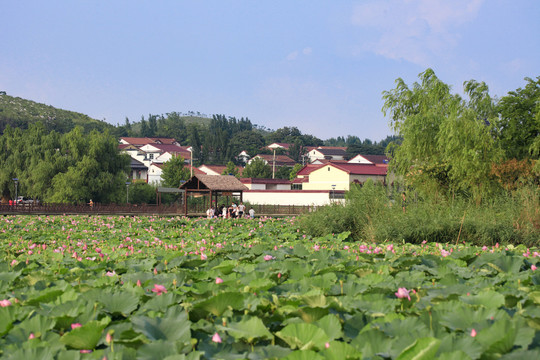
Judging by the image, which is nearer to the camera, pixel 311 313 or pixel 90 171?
pixel 311 313

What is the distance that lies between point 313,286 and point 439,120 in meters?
Result: 21.9

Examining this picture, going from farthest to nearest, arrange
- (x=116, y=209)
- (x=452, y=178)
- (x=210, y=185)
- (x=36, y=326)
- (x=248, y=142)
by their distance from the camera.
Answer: (x=248, y=142), (x=116, y=209), (x=210, y=185), (x=452, y=178), (x=36, y=326)

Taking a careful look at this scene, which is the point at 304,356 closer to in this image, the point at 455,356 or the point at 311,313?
the point at 455,356

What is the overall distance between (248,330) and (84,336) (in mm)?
832

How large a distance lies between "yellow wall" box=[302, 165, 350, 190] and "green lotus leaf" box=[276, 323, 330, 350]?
168ft

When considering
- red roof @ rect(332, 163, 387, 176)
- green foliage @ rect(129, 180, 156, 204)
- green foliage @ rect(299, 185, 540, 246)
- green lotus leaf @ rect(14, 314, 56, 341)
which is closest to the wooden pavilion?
green foliage @ rect(129, 180, 156, 204)

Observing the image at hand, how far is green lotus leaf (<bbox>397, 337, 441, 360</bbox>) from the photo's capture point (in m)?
2.16

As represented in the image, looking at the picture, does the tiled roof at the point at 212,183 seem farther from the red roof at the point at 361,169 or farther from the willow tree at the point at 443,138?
the red roof at the point at 361,169

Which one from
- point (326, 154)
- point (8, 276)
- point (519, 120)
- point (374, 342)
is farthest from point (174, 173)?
point (326, 154)

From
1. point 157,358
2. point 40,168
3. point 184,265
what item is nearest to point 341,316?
point 157,358

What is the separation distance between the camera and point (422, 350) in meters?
2.19

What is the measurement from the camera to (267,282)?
12.3 feet

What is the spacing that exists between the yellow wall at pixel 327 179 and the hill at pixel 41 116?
64.7m

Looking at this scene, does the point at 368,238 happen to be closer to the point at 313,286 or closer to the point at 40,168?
the point at 313,286
